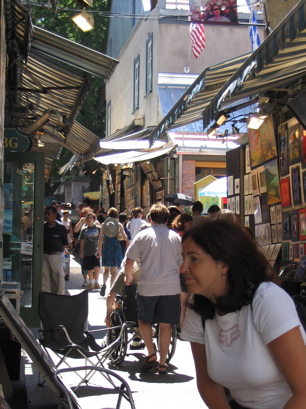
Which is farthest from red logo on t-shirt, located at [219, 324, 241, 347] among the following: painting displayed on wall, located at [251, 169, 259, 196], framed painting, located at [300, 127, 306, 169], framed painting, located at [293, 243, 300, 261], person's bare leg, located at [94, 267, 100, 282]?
person's bare leg, located at [94, 267, 100, 282]

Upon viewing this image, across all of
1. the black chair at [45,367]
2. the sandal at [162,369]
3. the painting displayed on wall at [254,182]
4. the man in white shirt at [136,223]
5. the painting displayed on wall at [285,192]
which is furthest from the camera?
A: the man in white shirt at [136,223]

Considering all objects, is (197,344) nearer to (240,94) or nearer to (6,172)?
(240,94)

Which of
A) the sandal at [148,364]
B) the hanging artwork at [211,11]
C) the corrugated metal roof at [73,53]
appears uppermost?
the hanging artwork at [211,11]

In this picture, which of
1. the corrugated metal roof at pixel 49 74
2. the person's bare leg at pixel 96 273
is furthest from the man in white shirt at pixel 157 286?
the person's bare leg at pixel 96 273

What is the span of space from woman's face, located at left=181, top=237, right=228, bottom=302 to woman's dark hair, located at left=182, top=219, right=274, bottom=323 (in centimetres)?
2

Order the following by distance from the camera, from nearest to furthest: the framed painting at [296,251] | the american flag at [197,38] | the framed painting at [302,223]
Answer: the framed painting at [302,223], the framed painting at [296,251], the american flag at [197,38]

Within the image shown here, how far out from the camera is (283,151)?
11438 mm

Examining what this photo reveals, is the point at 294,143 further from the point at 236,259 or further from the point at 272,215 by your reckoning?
the point at 236,259

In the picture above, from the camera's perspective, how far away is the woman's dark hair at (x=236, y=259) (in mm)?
2824

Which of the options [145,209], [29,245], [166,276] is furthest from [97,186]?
[166,276]

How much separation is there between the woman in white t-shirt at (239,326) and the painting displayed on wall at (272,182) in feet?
29.3

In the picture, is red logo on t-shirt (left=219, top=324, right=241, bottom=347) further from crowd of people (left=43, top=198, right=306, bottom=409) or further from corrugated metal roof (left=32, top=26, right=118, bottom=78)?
corrugated metal roof (left=32, top=26, right=118, bottom=78)

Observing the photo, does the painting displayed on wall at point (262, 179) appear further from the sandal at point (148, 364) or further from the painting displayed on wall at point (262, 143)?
the sandal at point (148, 364)

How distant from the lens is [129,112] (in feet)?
99.6
